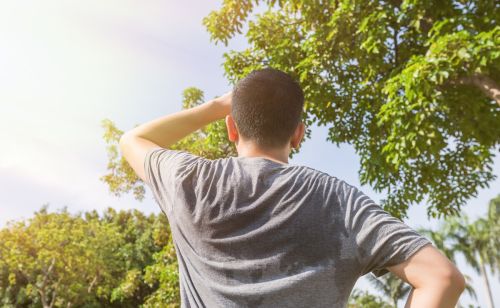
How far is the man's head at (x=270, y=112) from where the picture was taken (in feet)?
5.39

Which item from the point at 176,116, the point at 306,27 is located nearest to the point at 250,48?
the point at 306,27

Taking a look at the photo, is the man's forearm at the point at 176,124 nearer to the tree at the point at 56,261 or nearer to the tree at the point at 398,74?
the tree at the point at 398,74

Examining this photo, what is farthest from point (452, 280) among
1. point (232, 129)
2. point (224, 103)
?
point (224, 103)

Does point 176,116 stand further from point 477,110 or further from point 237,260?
point 477,110

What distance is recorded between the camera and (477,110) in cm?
1077

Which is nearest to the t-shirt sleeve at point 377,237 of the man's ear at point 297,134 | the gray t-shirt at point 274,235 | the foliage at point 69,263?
the gray t-shirt at point 274,235

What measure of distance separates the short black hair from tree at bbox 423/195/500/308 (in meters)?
45.1

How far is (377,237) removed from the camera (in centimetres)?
132

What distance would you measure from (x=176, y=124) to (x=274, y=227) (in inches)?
29.4

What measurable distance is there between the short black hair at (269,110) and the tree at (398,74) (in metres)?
7.62

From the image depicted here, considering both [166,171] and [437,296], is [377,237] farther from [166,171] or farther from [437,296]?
[166,171]

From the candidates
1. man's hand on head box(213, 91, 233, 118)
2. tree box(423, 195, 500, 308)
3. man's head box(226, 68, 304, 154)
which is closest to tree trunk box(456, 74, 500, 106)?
man's hand on head box(213, 91, 233, 118)

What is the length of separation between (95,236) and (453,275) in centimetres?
3115

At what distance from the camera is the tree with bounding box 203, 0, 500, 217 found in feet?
29.7
